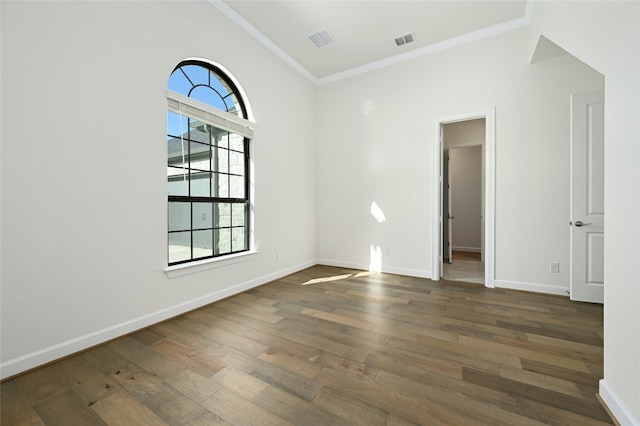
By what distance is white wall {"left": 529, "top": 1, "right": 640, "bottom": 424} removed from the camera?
1.18 meters

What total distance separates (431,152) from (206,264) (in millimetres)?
3304

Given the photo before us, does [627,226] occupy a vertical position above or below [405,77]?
below

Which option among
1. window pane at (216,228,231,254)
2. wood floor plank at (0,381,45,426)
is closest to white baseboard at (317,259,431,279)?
window pane at (216,228,231,254)

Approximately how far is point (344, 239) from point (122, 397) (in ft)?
11.4

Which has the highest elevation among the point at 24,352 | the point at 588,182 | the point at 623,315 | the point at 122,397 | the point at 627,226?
the point at 588,182

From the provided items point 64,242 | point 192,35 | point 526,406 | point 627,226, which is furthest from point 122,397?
point 192,35

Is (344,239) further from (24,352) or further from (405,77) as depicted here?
(24,352)

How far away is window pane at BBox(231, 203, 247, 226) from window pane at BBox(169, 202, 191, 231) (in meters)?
0.60

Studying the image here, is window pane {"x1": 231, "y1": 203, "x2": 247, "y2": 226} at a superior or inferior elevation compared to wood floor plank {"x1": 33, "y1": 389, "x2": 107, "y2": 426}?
superior

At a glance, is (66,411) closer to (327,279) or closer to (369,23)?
(327,279)

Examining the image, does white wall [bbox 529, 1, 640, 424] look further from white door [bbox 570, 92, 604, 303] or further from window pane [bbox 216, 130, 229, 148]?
window pane [bbox 216, 130, 229, 148]

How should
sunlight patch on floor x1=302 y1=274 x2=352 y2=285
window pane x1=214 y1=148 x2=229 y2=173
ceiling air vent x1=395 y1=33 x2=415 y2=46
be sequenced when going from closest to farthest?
window pane x1=214 y1=148 x2=229 y2=173
ceiling air vent x1=395 y1=33 x2=415 y2=46
sunlight patch on floor x1=302 y1=274 x2=352 y2=285

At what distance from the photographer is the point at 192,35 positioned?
2.64 meters

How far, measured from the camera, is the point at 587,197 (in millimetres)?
2791
